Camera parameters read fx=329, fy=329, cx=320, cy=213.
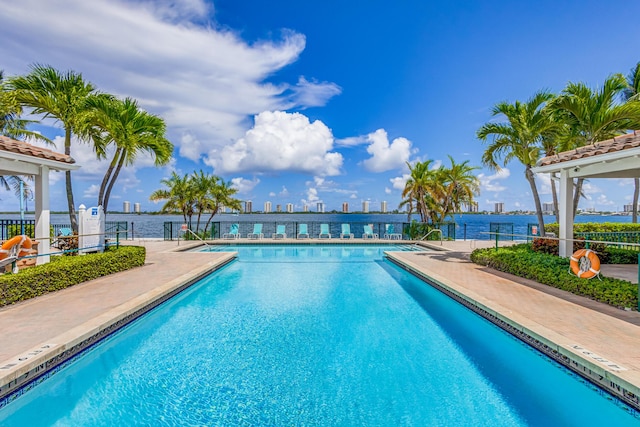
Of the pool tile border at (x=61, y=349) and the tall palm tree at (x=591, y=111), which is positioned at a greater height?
the tall palm tree at (x=591, y=111)

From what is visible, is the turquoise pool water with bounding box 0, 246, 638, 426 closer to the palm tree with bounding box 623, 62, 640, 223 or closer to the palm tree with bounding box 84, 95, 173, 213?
the palm tree with bounding box 84, 95, 173, 213

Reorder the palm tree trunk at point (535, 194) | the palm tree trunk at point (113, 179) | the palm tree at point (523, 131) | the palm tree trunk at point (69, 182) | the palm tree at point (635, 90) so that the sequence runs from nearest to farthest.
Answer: the palm tree trunk at point (69, 182) → the palm tree trunk at point (113, 179) → the palm tree at point (523, 131) → the palm tree trunk at point (535, 194) → the palm tree at point (635, 90)

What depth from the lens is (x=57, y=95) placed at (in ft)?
27.0

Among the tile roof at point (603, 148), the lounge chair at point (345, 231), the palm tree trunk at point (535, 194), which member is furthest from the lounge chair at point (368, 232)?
the tile roof at point (603, 148)

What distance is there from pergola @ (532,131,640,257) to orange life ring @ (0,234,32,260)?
10729mm

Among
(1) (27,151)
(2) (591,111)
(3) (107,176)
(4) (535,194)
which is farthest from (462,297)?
(3) (107,176)

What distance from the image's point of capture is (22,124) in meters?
14.3

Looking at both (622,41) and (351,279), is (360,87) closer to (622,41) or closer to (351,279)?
(622,41)

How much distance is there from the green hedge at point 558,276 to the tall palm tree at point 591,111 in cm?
305

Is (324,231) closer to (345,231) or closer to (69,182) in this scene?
(345,231)

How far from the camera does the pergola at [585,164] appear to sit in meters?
5.91

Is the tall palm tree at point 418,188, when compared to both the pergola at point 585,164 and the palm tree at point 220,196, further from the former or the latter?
the palm tree at point 220,196

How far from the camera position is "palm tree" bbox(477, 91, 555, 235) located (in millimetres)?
10102

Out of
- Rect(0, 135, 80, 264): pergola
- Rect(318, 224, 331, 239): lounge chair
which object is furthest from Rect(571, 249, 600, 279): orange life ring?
Rect(318, 224, 331, 239): lounge chair
